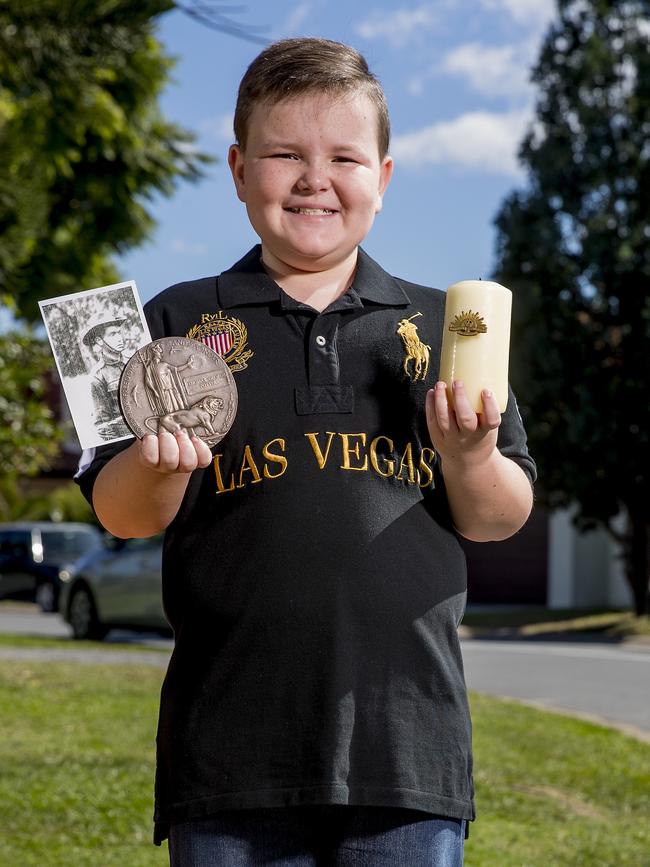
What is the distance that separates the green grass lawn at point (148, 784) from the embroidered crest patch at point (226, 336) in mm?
2915

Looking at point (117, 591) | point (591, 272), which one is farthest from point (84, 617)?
point (591, 272)

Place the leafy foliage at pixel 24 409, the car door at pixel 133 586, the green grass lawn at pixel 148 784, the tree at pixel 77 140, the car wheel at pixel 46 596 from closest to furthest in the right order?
the green grass lawn at pixel 148 784 < the tree at pixel 77 140 < the leafy foliage at pixel 24 409 < the car door at pixel 133 586 < the car wheel at pixel 46 596

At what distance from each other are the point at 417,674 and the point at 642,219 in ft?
54.8

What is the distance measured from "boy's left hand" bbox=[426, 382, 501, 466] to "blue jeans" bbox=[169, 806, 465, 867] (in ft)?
1.83

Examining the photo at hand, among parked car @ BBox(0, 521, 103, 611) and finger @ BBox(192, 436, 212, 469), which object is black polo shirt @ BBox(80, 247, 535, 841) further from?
parked car @ BBox(0, 521, 103, 611)

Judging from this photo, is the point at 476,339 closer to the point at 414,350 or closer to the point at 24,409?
the point at 414,350

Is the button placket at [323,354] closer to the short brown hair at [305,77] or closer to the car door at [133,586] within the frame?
the short brown hair at [305,77]

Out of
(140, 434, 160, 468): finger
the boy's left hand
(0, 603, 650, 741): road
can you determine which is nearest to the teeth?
the boy's left hand

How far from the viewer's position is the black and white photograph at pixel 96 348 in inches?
77.0

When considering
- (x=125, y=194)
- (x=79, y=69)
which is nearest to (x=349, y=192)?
(x=79, y=69)

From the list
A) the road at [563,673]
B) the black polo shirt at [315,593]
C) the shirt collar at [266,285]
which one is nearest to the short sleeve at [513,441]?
the black polo shirt at [315,593]

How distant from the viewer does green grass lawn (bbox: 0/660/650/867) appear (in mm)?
4691

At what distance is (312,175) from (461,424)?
485 mm

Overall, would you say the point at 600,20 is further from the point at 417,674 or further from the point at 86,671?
the point at 417,674
